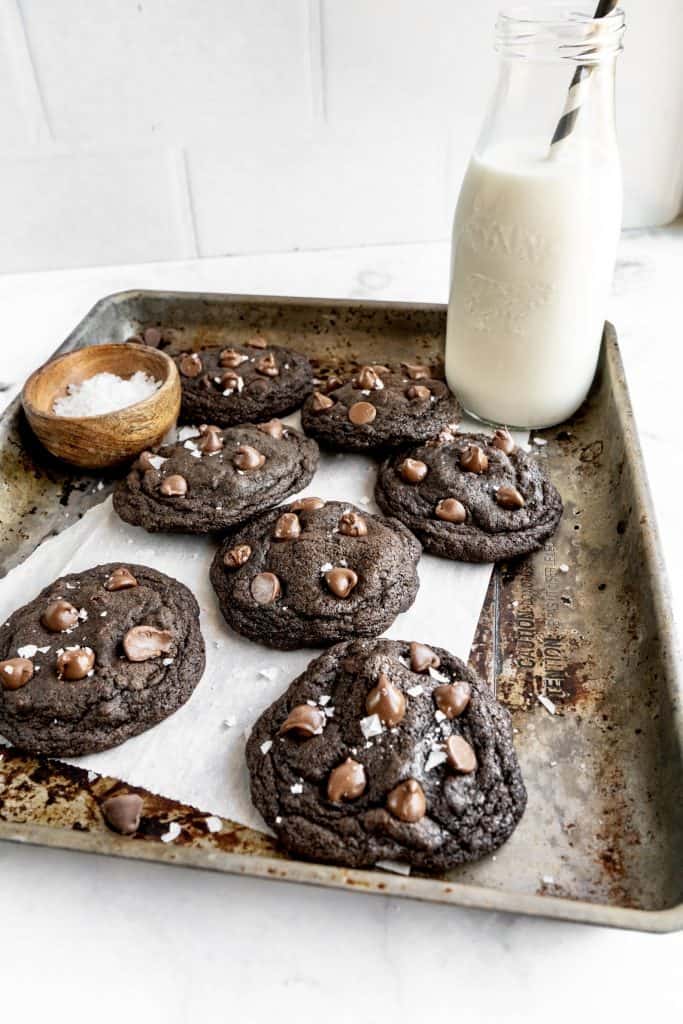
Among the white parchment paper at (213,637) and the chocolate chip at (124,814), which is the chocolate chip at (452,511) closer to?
the white parchment paper at (213,637)

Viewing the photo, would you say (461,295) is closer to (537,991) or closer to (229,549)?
(229,549)

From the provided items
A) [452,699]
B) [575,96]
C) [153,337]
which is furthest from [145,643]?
[575,96]

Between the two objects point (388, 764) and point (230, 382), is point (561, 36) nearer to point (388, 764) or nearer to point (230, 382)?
point (230, 382)

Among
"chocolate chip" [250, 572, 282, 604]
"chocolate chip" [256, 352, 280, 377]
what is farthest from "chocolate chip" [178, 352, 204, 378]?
"chocolate chip" [250, 572, 282, 604]

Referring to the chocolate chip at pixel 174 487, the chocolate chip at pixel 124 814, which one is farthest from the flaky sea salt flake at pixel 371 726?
the chocolate chip at pixel 174 487

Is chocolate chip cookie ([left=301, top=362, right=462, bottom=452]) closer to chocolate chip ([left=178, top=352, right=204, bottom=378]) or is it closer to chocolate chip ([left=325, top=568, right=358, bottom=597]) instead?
chocolate chip ([left=178, top=352, right=204, bottom=378])
